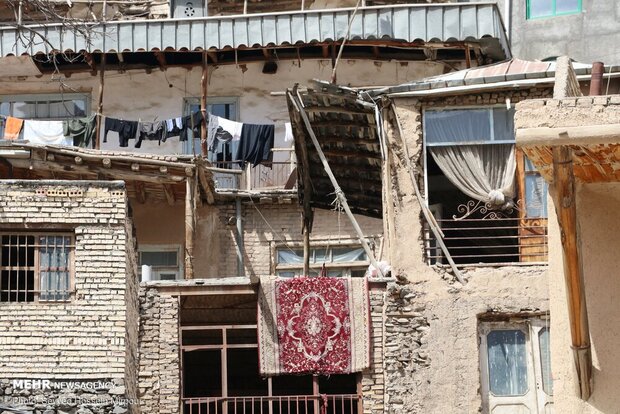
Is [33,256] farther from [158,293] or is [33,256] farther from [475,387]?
[475,387]

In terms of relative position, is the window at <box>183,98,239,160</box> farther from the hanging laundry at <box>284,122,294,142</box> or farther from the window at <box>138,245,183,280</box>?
the window at <box>138,245,183,280</box>

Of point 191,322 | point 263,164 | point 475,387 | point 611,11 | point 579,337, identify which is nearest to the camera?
point 579,337

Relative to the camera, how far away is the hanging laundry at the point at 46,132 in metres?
28.8

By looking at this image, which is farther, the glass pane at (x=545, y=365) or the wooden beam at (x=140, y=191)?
the wooden beam at (x=140, y=191)

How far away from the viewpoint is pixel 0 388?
74.9ft

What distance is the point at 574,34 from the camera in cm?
3145

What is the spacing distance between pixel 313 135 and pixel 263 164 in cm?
544

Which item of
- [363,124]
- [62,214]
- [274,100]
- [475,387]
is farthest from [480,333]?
[274,100]

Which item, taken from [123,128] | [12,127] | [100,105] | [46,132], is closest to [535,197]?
[123,128]

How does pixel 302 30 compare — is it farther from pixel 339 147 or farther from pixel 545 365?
pixel 545 365

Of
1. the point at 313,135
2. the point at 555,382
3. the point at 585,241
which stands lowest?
the point at 555,382

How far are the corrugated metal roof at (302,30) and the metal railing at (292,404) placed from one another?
729cm

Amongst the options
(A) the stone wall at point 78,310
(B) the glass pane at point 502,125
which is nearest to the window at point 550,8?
(B) the glass pane at point 502,125

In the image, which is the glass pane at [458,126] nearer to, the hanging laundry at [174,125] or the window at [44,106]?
the hanging laundry at [174,125]
